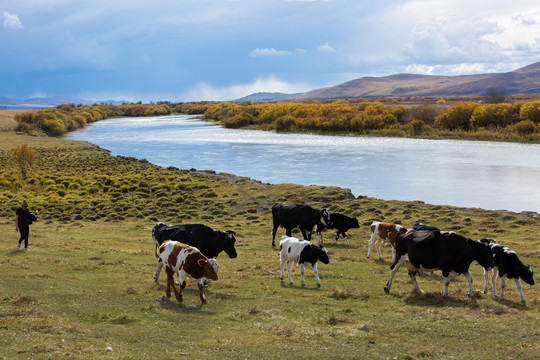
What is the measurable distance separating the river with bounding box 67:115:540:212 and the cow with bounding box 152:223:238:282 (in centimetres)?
2369

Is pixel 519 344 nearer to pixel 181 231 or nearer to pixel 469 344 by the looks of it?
pixel 469 344

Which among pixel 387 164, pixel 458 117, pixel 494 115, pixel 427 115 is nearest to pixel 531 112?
pixel 494 115

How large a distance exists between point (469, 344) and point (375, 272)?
6.38 m

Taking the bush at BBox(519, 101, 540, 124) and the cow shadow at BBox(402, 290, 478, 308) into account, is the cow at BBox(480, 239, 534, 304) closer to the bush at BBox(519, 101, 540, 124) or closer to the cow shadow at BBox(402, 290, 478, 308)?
the cow shadow at BBox(402, 290, 478, 308)

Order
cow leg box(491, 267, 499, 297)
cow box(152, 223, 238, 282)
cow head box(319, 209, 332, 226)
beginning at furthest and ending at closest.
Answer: cow head box(319, 209, 332, 226)
cow box(152, 223, 238, 282)
cow leg box(491, 267, 499, 297)

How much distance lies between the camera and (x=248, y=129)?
122625 millimetres

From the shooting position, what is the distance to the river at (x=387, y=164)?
37531 mm

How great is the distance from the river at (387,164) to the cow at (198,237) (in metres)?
23.7

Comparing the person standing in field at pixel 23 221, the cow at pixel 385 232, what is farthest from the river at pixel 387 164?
the person standing in field at pixel 23 221

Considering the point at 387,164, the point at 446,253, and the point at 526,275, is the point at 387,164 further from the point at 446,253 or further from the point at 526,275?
the point at 446,253

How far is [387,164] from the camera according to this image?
→ 54.3 meters

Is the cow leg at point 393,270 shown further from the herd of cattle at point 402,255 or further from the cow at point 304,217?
the cow at point 304,217

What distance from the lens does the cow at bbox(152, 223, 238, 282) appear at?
13.0 metres

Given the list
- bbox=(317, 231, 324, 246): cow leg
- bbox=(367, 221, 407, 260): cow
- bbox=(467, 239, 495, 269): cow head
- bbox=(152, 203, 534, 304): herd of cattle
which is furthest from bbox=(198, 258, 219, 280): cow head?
A: bbox=(317, 231, 324, 246): cow leg
